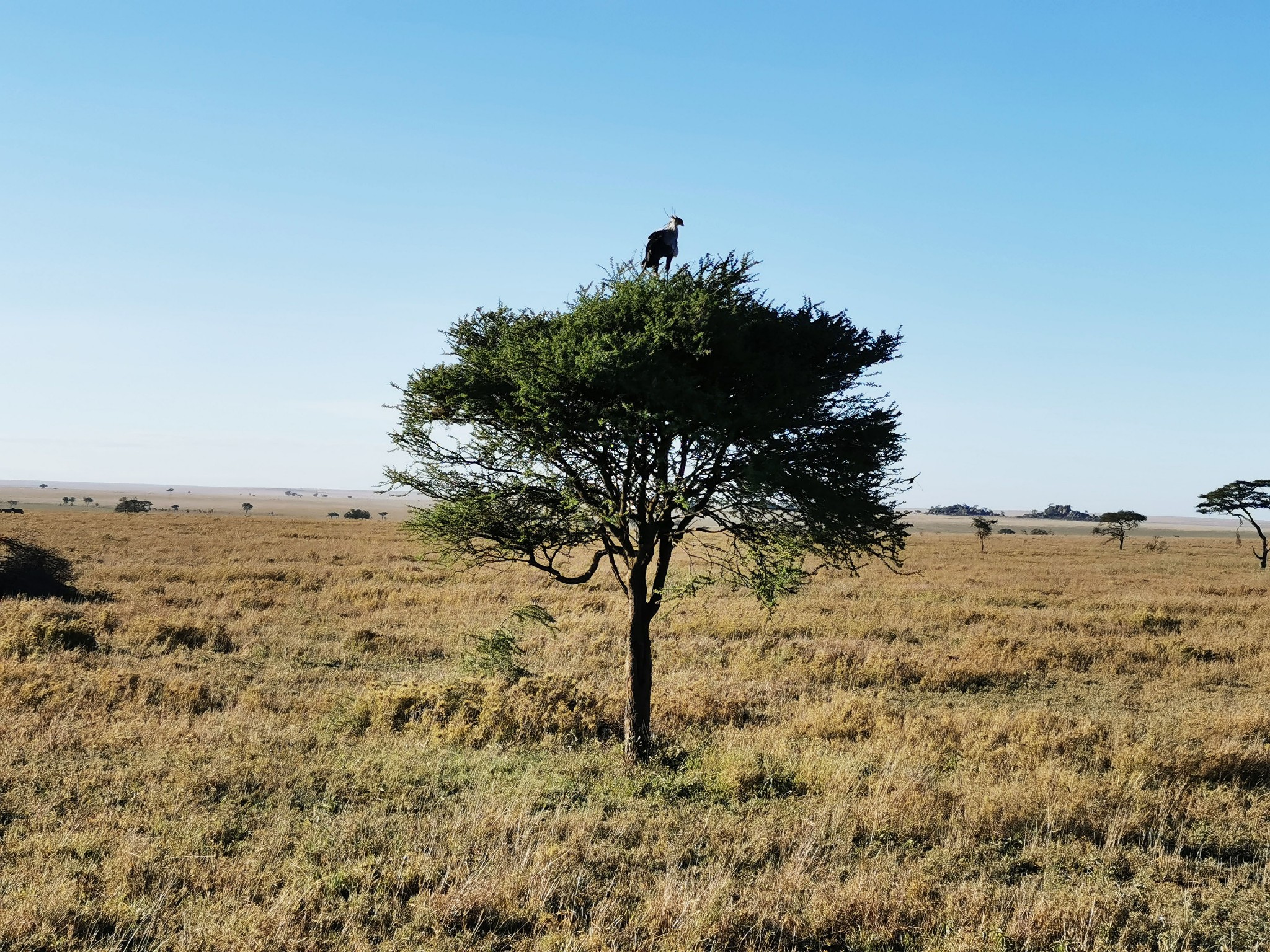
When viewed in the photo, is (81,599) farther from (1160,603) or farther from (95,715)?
(1160,603)

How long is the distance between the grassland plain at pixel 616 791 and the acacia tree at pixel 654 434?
2642mm

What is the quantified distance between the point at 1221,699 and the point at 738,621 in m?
11.5

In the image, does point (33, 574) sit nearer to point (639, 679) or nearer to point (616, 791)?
point (639, 679)

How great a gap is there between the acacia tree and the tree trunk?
0.02 metres

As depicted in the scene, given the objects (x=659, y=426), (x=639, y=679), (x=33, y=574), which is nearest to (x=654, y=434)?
(x=659, y=426)

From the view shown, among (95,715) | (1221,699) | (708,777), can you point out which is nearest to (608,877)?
(708,777)

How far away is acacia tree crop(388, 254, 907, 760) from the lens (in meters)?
9.52

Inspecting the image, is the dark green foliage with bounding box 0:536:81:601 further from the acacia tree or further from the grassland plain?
the acacia tree

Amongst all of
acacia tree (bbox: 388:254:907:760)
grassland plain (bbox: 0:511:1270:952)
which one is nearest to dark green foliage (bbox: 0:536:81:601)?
grassland plain (bbox: 0:511:1270:952)

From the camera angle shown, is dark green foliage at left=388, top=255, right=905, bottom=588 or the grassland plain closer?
the grassland plain

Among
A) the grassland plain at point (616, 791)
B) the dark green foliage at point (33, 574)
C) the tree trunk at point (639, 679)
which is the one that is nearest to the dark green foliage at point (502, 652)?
the grassland plain at point (616, 791)

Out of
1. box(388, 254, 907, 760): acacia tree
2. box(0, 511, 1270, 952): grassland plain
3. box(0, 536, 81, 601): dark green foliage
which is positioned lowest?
box(0, 511, 1270, 952): grassland plain

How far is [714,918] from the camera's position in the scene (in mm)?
6289

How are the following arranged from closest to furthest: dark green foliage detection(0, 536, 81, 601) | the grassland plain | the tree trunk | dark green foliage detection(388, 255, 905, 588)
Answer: the grassland plain → dark green foliage detection(388, 255, 905, 588) → the tree trunk → dark green foliage detection(0, 536, 81, 601)
